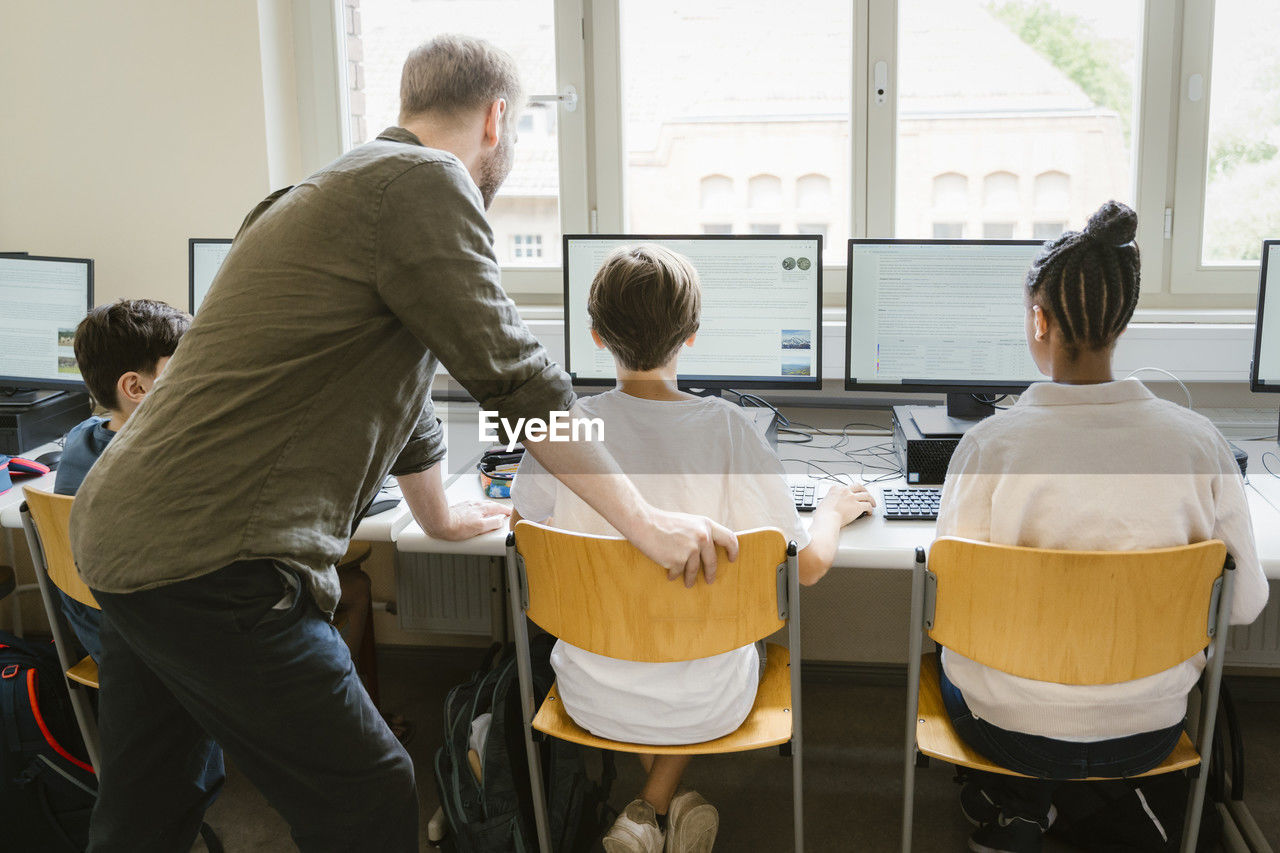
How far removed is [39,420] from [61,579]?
97cm

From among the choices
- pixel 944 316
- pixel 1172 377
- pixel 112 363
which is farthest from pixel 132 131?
pixel 1172 377

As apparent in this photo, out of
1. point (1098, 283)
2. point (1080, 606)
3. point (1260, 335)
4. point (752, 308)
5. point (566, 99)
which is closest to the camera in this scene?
point (1080, 606)

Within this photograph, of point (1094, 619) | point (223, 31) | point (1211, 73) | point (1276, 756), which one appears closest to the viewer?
point (1094, 619)

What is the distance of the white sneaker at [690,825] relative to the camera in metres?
1.61

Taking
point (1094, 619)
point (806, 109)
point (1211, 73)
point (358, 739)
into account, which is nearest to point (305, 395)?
point (358, 739)

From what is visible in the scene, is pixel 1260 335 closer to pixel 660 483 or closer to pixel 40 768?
pixel 660 483

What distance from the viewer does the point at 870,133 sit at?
8.53 ft

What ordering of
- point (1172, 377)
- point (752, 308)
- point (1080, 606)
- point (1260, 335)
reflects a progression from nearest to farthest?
point (1080, 606) < point (1260, 335) < point (752, 308) < point (1172, 377)

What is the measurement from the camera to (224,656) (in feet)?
3.76

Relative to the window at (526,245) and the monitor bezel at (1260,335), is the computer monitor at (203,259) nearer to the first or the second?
the window at (526,245)

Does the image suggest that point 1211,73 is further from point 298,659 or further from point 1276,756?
point 298,659

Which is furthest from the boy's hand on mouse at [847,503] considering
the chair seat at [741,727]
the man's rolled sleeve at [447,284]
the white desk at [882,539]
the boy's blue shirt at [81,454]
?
the boy's blue shirt at [81,454]

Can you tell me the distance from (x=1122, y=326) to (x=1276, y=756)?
4.14 ft

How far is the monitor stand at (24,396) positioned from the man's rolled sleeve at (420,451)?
136 centimetres
